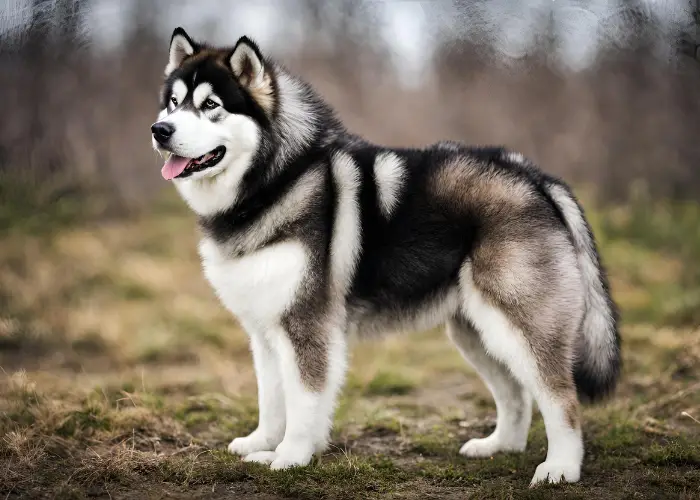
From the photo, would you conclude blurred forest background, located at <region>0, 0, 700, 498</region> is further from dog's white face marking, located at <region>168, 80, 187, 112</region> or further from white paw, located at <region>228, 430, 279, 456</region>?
dog's white face marking, located at <region>168, 80, 187, 112</region>

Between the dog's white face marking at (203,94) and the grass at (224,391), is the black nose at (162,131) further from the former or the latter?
the grass at (224,391)

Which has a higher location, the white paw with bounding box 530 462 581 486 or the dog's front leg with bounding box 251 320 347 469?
the dog's front leg with bounding box 251 320 347 469

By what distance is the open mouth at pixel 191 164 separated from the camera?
3385 millimetres

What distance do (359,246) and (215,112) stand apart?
0.99 meters

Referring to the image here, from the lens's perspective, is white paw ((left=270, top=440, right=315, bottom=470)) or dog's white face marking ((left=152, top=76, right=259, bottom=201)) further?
white paw ((left=270, top=440, right=315, bottom=470))

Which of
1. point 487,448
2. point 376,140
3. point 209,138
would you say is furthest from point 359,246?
point 376,140

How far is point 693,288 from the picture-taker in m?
7.32

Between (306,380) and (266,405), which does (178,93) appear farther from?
(266,405)

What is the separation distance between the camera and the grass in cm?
Result: 331

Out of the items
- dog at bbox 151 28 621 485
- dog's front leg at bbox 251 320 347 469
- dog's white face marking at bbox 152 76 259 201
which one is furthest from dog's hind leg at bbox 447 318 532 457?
dog's white face marking at bbox 152 76 259 201

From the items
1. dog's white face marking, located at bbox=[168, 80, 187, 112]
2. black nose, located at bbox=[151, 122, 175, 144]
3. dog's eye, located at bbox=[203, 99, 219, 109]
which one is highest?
dog's white face marking, located at bbox=[168, 80, 187, 112]

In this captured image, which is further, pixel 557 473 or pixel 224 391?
pixel 224 391

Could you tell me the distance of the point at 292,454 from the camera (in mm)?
3457

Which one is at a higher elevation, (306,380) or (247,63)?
(247,63)
